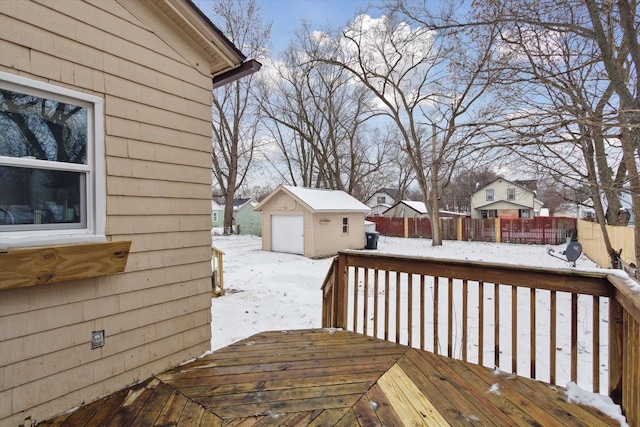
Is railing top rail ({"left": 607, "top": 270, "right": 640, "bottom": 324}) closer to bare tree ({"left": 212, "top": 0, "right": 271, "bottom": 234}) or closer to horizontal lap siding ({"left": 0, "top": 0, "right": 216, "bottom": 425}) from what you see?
horizontal lap siding ({"left": 0, "top": 0, "right": 216, "bottom": 425})

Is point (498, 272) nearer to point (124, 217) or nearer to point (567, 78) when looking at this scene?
point (124, 217)

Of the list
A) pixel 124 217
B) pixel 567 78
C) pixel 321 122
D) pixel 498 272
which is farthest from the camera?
pixel 321 122

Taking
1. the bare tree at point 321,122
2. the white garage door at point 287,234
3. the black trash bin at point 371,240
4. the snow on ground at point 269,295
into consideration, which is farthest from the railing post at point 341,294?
the bare tree at point 321,122

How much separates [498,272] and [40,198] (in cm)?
321

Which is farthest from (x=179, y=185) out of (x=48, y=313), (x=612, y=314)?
(x=612, y=314)

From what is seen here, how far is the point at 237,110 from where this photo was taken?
20438 mm

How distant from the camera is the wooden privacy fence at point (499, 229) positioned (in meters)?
16.3

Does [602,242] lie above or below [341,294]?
below

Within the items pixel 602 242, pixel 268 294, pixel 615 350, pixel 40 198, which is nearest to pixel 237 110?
pixel 268 294

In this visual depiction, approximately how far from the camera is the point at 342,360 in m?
2.67

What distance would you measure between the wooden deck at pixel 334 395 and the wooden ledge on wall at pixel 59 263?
34.2 inches

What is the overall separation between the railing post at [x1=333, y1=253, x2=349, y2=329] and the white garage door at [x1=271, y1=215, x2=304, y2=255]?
8.95 meters

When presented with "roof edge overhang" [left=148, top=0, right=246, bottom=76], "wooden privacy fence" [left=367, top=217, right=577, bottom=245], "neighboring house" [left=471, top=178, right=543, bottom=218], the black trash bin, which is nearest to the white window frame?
"roof edge overhang" [left=148, top=0, right=246, bottom=76]

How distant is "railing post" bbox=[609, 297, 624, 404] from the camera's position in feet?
6.40
